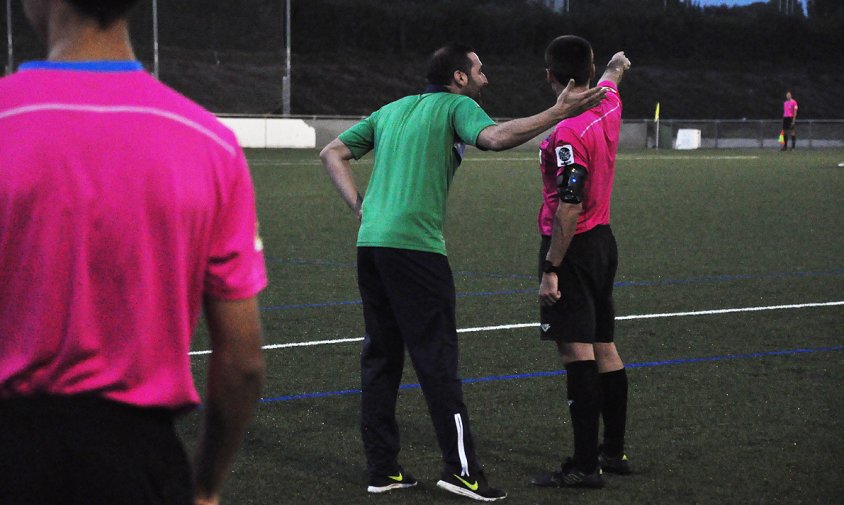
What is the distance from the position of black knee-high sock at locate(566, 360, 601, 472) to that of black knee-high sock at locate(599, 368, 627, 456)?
0.71 ft

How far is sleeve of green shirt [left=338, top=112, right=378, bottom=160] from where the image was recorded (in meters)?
5.58

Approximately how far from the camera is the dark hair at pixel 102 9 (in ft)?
6.70

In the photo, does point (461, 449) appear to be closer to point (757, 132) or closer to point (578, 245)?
point (578, 245)

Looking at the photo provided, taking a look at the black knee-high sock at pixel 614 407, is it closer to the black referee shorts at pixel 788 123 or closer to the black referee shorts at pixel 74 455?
the black referee shorts at pixel 74 455

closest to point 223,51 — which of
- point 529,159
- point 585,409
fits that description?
point 529,159

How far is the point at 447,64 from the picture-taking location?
5.22 metres

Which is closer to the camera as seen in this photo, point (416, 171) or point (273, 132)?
point (416, 171)

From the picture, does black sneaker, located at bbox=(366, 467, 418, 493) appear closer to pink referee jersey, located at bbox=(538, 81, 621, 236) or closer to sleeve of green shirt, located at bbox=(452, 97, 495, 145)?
pink referee jersey, located at bbox=(538, 81, 621, 236)

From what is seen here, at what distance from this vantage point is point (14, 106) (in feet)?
6.45

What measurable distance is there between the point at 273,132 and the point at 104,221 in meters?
40.3

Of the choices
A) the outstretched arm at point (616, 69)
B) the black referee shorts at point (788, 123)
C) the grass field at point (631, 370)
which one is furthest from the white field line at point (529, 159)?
the outstretched arm at point (616, 69)

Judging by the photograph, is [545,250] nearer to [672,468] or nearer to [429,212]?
[429,212]

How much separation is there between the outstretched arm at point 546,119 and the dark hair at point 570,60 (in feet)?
1.81

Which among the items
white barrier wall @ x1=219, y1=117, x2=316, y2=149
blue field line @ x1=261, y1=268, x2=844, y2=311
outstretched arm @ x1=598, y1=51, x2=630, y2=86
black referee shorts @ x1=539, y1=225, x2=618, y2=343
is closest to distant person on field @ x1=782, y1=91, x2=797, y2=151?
white barrier wall @ x1=219, y1=117, x2=316, y2=149
